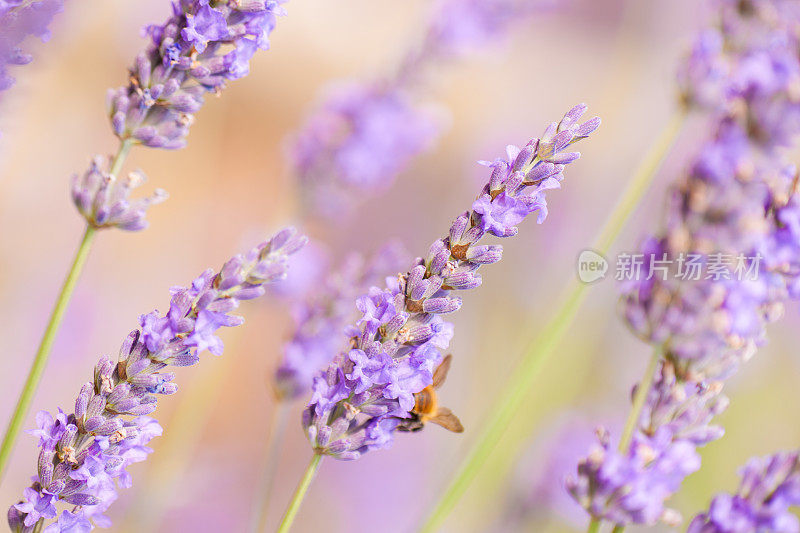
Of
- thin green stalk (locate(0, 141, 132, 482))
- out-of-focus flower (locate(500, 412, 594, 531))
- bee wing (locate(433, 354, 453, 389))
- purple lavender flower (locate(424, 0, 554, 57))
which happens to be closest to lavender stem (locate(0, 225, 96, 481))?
thin green stalk (locate(0, 141, 132, 482))

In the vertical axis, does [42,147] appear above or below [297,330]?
below

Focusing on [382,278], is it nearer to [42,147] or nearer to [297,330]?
[297,330]

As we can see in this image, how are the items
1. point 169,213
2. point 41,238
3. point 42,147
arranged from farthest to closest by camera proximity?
point 169,213 → point 42,147 → point 41,238

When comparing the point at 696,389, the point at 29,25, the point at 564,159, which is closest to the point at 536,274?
the point at 696,389

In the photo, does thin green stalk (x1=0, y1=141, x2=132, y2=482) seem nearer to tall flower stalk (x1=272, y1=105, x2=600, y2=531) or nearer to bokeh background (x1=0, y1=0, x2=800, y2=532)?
tall flower stalk (x1=272, y1=105, x2=600, y2=531)

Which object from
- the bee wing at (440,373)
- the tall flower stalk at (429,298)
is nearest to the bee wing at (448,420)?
the bee wing at (440,373)

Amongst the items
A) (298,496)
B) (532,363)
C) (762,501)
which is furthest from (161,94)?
(762,501)
